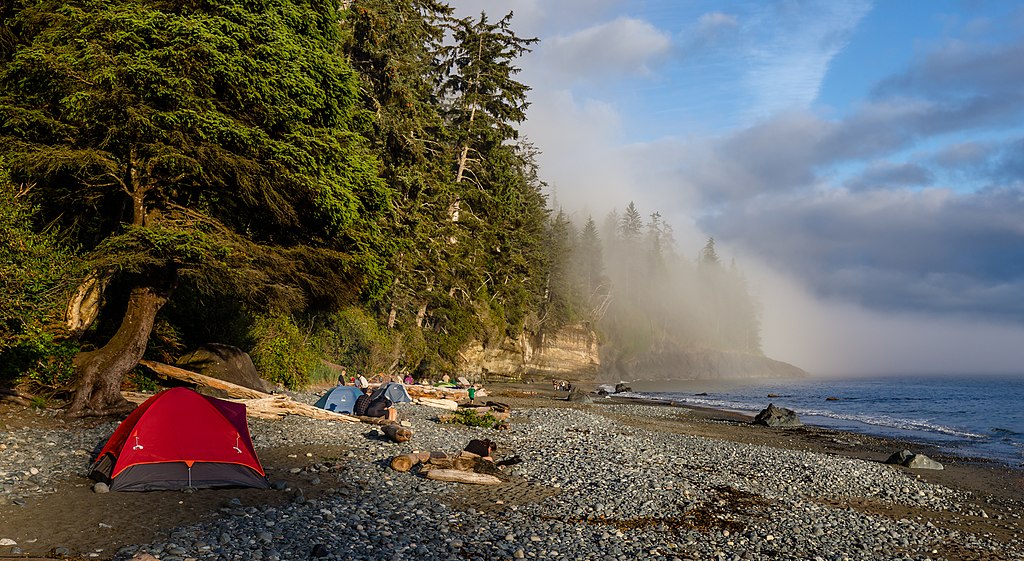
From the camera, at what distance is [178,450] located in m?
9.85

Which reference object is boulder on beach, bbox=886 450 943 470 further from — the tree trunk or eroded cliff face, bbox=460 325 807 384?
eroded cliff face, bbox=460 325 807 384

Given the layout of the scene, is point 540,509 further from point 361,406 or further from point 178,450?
point 361,406

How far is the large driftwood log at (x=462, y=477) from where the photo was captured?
37.6ft

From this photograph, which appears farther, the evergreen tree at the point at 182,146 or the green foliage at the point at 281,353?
the green foliage at the point at 281,353

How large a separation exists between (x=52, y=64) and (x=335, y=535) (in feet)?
37.8

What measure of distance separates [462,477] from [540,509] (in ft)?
6.89

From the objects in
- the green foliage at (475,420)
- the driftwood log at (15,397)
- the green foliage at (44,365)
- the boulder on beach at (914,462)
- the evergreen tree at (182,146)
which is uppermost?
the evergreen tree at (182,146)

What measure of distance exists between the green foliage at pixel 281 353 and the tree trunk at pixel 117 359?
9.56 meters

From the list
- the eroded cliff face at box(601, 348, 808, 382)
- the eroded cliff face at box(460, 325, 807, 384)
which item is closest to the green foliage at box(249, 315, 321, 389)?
the eroded cliff face at box(460, 325, 807, 384)

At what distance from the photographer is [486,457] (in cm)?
1312

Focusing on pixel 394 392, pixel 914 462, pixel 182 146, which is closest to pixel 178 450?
pixel 182 146

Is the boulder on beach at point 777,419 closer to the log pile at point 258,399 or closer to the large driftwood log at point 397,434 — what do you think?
the log pile at point 258,399

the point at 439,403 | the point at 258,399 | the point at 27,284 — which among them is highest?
the point at 27,284

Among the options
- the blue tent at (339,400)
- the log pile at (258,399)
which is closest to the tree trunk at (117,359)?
the log pile at (258,399)
